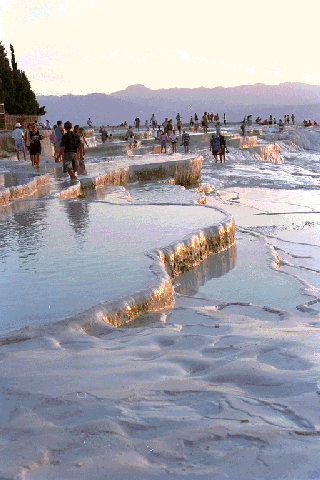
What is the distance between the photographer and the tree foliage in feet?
99.7

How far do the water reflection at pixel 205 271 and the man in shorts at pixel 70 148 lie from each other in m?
4.59

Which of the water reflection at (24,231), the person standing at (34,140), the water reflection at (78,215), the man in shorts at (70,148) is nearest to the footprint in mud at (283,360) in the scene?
the water reflection at (24,231)

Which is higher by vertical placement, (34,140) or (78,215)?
(34,140)

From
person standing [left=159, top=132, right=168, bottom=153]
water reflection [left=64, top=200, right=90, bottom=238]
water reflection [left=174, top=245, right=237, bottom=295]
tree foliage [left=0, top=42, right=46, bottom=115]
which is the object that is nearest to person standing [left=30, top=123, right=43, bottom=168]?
water reflection [left=64, top=200, right=90, bottom=238]

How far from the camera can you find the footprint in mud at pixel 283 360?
107 inches

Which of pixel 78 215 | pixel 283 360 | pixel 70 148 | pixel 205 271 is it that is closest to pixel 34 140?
pixel 70 148

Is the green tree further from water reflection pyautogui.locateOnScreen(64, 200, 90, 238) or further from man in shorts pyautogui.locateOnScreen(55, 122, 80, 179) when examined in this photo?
water reflection pyautogui.locateOnScreen(64, 200, 90, 238)

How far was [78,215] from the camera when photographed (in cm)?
713

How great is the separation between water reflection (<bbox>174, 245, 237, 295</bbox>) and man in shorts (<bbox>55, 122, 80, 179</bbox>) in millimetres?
4590

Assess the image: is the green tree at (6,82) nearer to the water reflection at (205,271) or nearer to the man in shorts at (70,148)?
the man in shorts at (70,148)

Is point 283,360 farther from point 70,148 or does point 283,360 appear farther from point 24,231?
point 70,148

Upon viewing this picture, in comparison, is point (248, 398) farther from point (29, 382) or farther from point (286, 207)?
point (286, 207)

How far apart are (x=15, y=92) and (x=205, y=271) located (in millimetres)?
27172

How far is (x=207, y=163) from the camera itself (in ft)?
72.9
